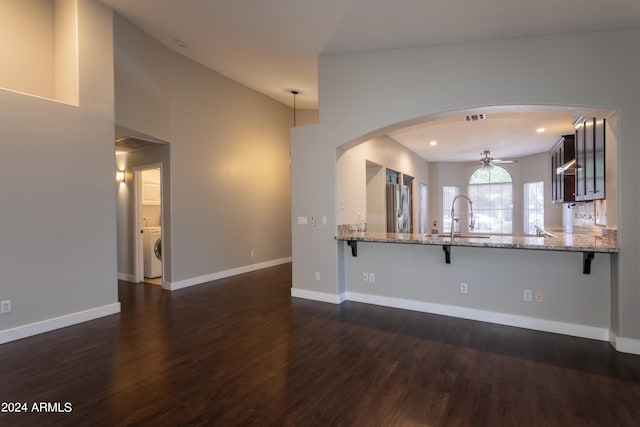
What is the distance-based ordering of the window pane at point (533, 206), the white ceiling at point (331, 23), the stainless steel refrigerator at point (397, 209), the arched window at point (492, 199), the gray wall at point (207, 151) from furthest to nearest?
the arched window at point (492, 199) < the window pane at point (533, 206) < the stainless steel refrigerator at point (397, 209) < the gray wall at point (207, 151) < the white ceiling at point (331, 23)

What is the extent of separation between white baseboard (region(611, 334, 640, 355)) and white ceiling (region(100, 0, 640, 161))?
216 cm

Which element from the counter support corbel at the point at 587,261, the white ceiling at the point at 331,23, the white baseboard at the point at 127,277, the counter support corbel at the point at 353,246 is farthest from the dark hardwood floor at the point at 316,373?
the white ceiling at the point at 331,23

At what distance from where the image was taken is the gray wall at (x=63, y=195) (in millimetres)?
3260

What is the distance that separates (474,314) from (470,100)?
92.9 inches

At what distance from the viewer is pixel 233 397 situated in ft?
7.26

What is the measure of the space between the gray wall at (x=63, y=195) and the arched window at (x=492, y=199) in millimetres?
9581

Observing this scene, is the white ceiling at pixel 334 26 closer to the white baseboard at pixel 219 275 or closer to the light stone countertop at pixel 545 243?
the light stone countertop at pixel 545 243

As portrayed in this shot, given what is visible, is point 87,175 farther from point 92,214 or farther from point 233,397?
point 233,397

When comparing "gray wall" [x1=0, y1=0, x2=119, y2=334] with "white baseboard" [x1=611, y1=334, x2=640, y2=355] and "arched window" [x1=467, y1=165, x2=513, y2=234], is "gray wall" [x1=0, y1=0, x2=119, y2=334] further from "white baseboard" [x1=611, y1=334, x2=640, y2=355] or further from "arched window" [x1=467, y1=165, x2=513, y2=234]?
"arched window" [x1=467, y1=165, x2=513, y2=234]

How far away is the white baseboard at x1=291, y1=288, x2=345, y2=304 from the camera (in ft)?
14.6

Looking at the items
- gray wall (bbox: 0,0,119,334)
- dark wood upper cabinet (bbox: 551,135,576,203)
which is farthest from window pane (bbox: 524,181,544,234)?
gray wall (bbox: 0,0,119,334)

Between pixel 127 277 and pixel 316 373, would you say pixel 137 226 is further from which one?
pixel 316 373

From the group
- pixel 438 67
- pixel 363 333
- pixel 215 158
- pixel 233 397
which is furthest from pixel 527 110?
pixel 215 158

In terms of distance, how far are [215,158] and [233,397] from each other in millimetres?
4544
